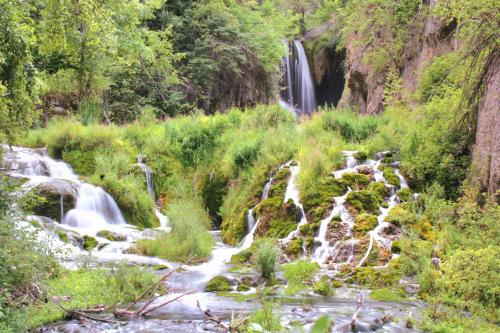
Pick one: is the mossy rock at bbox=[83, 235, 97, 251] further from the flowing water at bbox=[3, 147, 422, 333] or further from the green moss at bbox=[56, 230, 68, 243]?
the green moss at bbox=[56, 230, 68, 243]

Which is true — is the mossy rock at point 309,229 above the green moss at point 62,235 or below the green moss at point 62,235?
above

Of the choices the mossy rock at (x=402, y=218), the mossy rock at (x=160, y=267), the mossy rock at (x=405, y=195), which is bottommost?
the mossy rock at (x=160, y=267)

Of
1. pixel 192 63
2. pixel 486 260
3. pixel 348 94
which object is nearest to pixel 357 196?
pixel 486 260

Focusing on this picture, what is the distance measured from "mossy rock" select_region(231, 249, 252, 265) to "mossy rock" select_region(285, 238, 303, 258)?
2.67 ft

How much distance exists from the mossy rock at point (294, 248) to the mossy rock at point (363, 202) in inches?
63.0

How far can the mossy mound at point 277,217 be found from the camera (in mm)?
12070

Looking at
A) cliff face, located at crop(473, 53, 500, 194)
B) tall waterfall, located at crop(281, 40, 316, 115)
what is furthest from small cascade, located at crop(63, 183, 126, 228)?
tall waterfall, located at crop(281, 40, 316, 115)

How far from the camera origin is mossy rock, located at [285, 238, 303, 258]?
11.0 meters

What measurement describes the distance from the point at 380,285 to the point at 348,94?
1684 cm

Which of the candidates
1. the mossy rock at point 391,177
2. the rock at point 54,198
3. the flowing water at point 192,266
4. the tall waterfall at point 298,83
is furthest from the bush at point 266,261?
the tall waterfall at point 298,83

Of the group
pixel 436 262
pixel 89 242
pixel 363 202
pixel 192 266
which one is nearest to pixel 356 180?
pixel 363 202

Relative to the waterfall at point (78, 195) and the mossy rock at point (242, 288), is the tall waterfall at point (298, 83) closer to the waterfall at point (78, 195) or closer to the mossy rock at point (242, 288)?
the waterfall at point (78, 195)

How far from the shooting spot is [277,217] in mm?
12453

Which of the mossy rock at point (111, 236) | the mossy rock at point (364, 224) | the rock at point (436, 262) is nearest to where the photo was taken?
the rock at point (436, 262)
